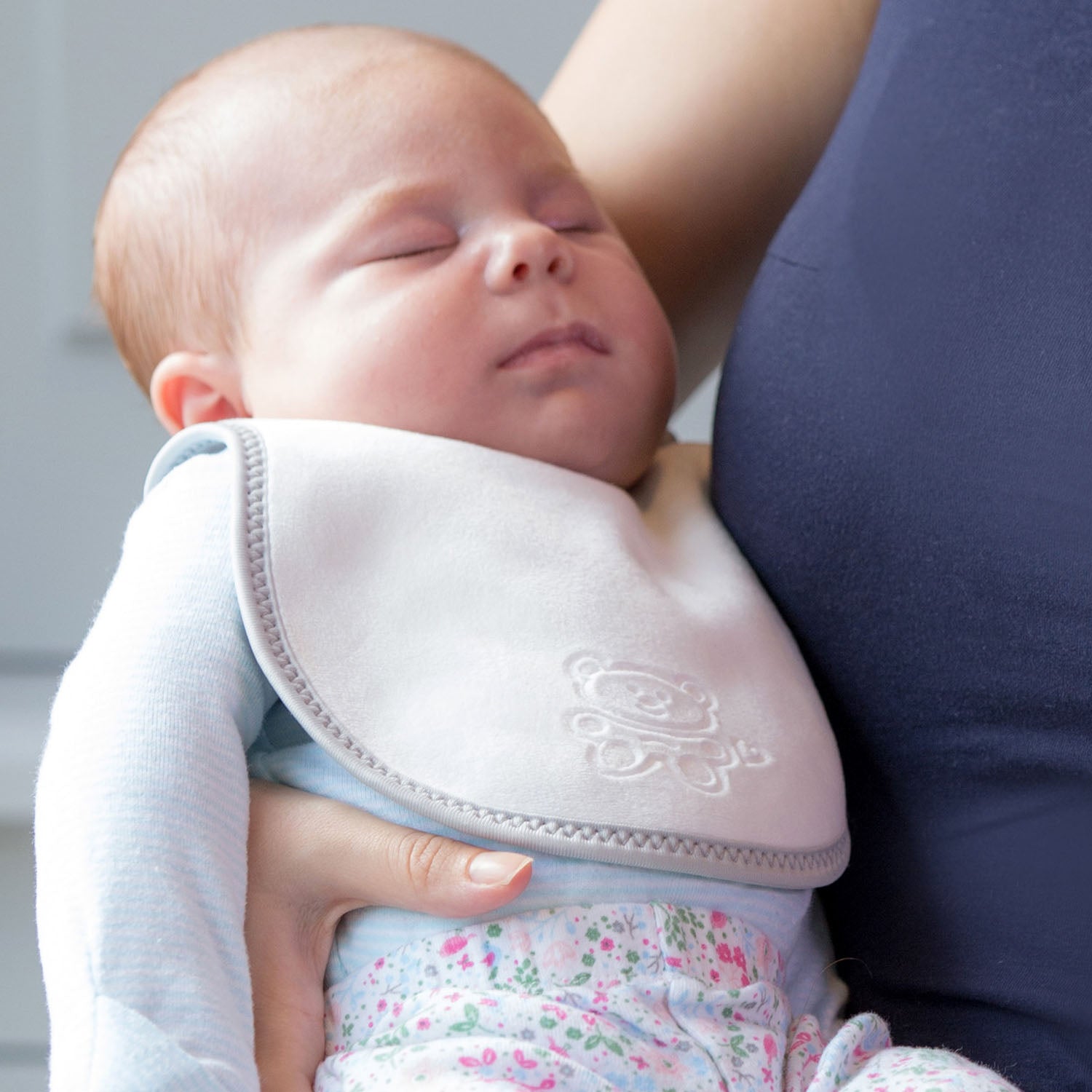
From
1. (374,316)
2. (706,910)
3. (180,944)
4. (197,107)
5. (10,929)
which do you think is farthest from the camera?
(10,929)

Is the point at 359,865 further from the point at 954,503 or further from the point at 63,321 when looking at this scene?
the point at 63,321

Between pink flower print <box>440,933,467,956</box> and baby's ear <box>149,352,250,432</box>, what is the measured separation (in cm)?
40

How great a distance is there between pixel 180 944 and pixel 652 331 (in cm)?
47

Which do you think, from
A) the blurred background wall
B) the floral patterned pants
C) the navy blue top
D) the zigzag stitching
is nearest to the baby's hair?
the zigzag stitching

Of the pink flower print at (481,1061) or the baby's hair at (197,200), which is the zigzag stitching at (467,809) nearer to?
the pink flower print at (481,1061)

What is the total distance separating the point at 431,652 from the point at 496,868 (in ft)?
0.38

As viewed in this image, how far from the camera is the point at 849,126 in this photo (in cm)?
73

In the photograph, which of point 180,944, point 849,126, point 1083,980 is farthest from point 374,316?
point 1083,980

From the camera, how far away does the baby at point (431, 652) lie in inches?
21.7

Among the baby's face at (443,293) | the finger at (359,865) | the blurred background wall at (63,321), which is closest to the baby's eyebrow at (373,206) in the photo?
the baby's face at (443,293)

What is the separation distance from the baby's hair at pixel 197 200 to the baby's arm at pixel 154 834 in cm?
24

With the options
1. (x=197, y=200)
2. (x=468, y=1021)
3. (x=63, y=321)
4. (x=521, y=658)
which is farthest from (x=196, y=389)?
(x=63, y=321)

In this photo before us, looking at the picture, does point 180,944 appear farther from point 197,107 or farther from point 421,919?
point 197,107

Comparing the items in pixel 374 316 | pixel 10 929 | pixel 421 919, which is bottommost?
pixel 10 929
